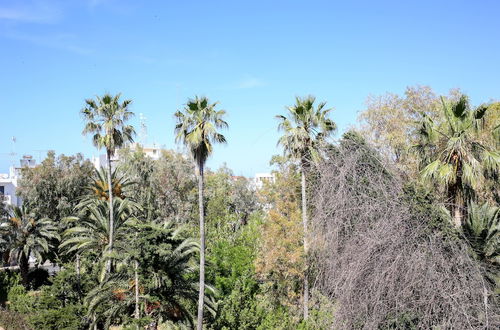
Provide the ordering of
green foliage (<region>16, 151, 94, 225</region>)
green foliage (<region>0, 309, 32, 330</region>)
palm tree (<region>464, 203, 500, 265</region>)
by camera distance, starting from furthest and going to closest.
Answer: green foliage (<region>16, 151, 94, 225</region>), green foliage (<region>0, 309, 32, 330</region>), palm tree (<region>464, 203, 500, 265</region>)

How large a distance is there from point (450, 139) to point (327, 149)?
13.0ft

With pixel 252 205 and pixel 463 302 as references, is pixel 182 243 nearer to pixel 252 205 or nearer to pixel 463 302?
pixel 463 302

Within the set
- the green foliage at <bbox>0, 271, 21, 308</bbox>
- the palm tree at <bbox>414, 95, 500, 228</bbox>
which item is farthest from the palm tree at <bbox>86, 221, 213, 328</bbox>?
the green foliage at <bbox>0, 271, 21, 308</bbox>

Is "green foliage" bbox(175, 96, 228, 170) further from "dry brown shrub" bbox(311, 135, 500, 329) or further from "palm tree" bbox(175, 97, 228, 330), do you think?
"dry brown shrub" bbox(311, 135, 500, 329)

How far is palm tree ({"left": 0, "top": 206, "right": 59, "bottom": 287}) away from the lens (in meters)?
29.8

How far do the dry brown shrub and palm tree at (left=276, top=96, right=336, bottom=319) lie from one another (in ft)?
13.2

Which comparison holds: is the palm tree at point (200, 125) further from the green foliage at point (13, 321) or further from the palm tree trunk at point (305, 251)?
the green foliage at point (13, 321)

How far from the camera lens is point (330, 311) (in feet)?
54.1

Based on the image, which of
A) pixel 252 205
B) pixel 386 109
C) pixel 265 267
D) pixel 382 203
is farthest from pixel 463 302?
pixel 252 205

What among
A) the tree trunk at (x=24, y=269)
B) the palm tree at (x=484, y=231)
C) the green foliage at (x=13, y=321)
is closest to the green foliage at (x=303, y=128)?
the palm tree at (x=484, y=231)

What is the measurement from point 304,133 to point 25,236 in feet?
67.6

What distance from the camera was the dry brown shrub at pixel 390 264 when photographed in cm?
1175

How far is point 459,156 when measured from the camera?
46.9 ft

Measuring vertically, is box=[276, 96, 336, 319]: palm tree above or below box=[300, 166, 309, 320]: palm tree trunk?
above
